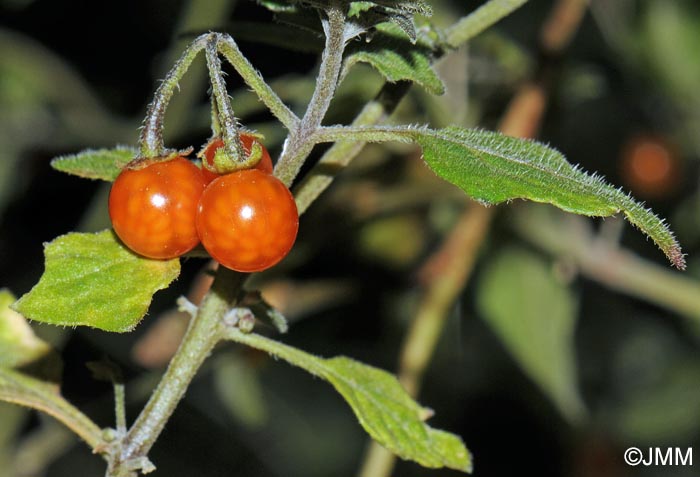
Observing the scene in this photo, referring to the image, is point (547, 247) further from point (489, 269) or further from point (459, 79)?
point (459, 79)

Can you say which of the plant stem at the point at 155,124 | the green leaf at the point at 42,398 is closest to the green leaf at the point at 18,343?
the green leaf at the point at 42,398

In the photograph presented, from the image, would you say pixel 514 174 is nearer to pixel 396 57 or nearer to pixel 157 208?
pixel 396 57

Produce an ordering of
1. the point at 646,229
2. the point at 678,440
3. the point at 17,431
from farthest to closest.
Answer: the point at 678,440
the point at 17,431
the point at 646,229

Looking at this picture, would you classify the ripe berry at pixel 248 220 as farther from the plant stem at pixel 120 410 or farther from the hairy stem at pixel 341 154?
the plant stem at pixel 120 410

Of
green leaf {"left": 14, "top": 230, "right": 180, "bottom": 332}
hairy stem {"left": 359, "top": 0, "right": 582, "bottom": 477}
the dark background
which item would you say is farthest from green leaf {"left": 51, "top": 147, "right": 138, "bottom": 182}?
hairy stem {"left": 359, "top": 0, "right": 582, "bottom": 477}

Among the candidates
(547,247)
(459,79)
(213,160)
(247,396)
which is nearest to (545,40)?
(459,79)

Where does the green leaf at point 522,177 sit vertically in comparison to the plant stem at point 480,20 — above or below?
below

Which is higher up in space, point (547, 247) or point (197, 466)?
point (547, 247)
